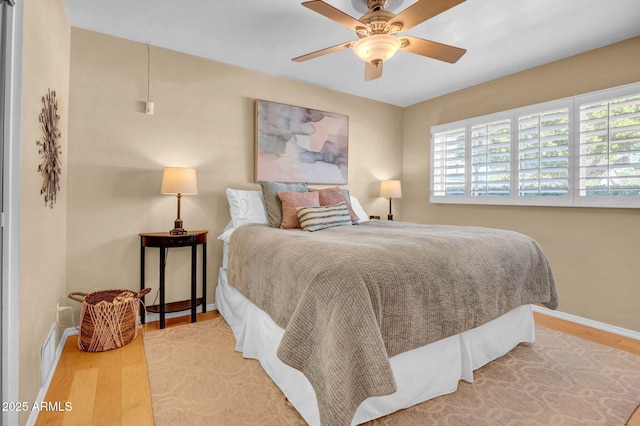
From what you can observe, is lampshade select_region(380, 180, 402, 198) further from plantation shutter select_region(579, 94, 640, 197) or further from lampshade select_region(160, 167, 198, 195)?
lampshade select_region(160, 167, 198, 195)

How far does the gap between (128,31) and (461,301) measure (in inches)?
128

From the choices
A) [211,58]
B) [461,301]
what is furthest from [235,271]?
[211,58]

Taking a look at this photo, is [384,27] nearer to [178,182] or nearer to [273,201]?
[273,201]

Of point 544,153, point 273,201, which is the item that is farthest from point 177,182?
point 544,153

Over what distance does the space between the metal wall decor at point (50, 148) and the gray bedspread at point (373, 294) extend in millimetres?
1268

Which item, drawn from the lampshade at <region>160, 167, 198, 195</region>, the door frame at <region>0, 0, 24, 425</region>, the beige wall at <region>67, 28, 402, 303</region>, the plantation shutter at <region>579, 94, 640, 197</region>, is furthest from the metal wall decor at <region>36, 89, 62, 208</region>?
the plantation shutter at <region>579, 94, 640, 197</region>

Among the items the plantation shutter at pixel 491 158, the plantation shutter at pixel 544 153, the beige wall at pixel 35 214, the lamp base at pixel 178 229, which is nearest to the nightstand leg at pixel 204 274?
the lamp base at pixel 178 229

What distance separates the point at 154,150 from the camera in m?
2.92

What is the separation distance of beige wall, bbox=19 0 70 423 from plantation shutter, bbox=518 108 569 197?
394 cm

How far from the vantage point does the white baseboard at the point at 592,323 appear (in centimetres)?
266

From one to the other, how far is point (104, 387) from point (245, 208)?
5.54 ft

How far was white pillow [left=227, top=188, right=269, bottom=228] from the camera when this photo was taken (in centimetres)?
297

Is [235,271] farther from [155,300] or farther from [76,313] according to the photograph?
[76,313]

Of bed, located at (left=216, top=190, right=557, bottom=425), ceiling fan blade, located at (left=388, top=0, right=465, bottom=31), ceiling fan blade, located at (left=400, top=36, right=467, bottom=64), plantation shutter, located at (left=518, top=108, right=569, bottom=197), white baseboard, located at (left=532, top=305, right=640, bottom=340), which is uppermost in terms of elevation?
ceiling fan blade, located at (left=388, top=0, right=465, bottom=31)
